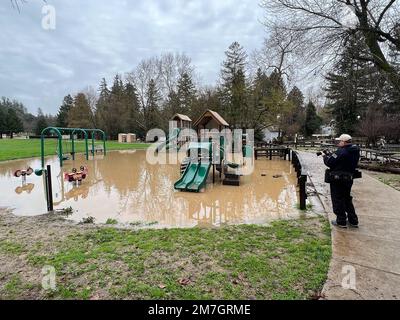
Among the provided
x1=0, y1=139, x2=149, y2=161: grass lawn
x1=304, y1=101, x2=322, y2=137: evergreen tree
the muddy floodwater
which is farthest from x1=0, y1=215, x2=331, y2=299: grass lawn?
x1=304, y1=101, x2=322, y2=137: evergreen tree

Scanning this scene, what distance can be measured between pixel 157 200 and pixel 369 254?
18.7 feet

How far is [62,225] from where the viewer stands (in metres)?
5.49

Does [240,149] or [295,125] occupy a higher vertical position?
[295,125]

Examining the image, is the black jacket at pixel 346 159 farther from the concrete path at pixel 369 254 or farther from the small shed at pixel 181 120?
the small shed at pixel 181 120

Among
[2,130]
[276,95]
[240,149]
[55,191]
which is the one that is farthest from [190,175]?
[2,130]

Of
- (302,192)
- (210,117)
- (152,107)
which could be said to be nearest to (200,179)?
(302,192)

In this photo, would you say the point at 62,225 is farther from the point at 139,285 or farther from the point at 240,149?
the point at 240,149

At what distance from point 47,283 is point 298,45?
10457 millimetres

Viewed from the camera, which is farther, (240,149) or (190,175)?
(240,149)

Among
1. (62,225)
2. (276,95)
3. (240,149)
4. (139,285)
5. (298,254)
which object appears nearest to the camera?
(139,285)

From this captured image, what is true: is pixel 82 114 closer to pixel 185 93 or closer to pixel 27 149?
pixel 185 93

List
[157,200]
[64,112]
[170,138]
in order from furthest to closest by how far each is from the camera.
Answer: [64,112] → [170,138] → [157,200]

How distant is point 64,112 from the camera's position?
56.7 meters
